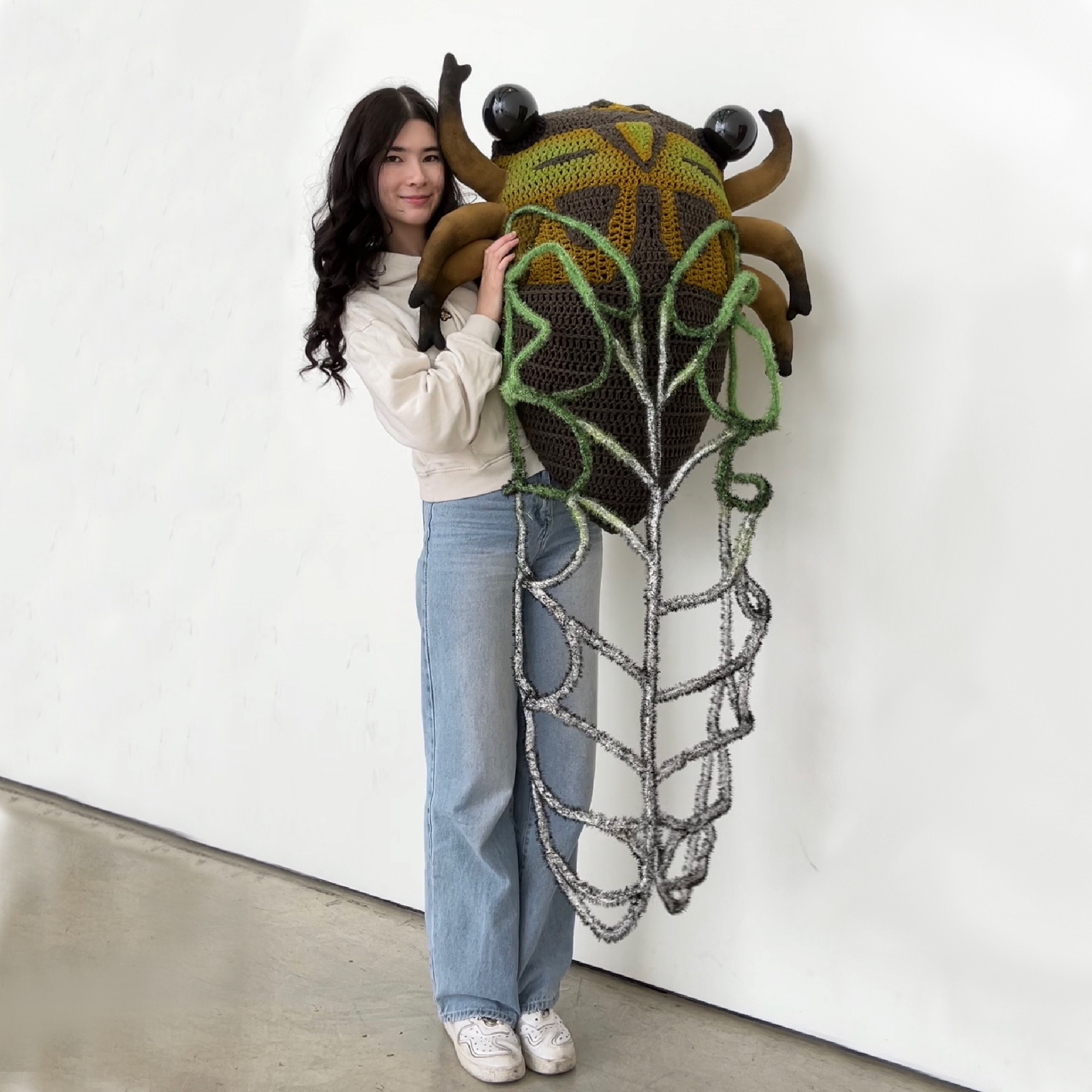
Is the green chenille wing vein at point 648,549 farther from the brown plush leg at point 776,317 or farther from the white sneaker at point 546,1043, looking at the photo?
the white sneaker at point 546,1043

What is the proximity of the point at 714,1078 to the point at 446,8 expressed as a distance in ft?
5.22

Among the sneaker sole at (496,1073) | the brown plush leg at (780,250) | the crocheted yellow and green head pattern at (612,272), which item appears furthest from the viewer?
the sneaker sole at (496,1073)

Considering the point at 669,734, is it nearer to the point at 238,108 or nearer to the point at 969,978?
the point at 969,978

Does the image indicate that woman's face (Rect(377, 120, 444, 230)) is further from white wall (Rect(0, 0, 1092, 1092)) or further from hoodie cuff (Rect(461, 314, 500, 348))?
white wall (Rect(0, 0, 1092, 1092))

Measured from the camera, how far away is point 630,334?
4.49 feet

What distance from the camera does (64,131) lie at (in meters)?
2.52

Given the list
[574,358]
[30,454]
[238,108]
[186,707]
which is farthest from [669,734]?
[30,454]

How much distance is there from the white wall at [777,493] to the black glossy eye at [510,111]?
0.35m

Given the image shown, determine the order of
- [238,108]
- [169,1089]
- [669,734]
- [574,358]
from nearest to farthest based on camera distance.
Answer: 1. [574,358]
2. [169,1089]
3. [669,734]
4. [238,108]

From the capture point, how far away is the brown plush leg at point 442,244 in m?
1.42

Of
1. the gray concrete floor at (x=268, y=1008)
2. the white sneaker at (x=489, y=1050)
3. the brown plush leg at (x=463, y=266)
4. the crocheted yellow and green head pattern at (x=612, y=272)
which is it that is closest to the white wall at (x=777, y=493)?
the gray concrete floor at (x=268, y=1008)

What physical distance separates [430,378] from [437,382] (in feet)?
0.04

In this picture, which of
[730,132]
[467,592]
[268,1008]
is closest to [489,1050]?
[268,1008]

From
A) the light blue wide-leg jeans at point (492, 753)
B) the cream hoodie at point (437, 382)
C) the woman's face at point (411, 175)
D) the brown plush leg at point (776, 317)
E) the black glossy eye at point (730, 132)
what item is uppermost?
the black glossy eye at point (730, 132)
